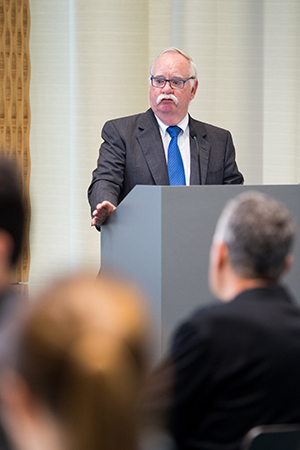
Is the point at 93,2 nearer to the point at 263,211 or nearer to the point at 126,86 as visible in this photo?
the point at 126,86

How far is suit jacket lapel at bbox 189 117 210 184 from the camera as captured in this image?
11.0 ft

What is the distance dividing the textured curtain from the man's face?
162 cm

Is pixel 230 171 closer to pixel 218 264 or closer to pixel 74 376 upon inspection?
A: pixel 218 264

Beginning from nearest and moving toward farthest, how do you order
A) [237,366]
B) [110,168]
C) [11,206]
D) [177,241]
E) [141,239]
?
1. [11,206]
2. [237,366]
3. [177,241]
4. [141,239]
5. [110,168]

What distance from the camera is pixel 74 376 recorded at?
0.67m

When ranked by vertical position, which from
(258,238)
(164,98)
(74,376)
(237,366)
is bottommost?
(237,366)

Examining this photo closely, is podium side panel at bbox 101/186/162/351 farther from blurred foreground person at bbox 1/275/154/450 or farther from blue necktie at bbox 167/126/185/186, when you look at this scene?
blurred foreground person at bbox 1/275/154/450

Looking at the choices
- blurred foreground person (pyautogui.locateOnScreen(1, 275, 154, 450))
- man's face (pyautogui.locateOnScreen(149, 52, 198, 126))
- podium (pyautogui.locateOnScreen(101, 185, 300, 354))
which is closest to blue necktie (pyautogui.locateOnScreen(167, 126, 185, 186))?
man's face (pyautogui.locateOnScreen(149, 52, 198, 126))

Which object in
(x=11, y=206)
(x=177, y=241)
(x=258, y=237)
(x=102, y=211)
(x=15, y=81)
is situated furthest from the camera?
(x=15, y=81)

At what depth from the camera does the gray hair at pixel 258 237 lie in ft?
4.28

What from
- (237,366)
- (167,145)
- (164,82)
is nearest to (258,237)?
(237,366)

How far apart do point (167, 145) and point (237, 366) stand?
2401 millimetres

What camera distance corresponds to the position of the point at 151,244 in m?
2.54

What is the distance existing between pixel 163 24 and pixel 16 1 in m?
1.20
